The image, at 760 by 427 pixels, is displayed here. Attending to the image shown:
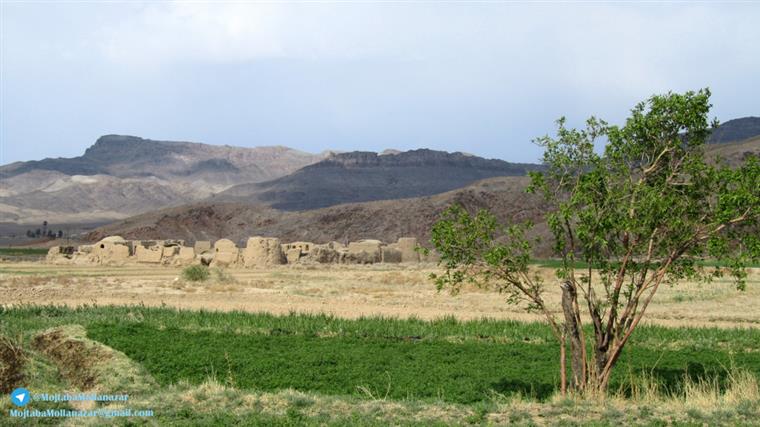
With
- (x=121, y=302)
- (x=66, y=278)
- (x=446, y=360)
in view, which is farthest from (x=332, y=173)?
(x=446, y=360)

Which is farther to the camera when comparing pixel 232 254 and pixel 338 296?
pixel 232 254

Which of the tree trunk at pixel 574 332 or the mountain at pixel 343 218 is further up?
the mountain at pixel 343 218

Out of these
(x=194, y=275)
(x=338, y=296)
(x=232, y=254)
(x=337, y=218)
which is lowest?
(x=338, y=296)

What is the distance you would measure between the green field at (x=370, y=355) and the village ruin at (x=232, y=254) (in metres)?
32.9

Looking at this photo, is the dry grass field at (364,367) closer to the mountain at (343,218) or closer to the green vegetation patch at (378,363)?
the green vegetation patch at (378,363)

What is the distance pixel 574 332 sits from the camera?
43.7 feet

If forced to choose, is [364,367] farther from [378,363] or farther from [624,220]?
[624,220]

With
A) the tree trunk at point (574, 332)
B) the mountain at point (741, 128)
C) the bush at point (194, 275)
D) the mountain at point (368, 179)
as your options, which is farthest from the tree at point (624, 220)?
the mountain at point (741, 128)

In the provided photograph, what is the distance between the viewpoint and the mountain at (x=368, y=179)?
15850 cm

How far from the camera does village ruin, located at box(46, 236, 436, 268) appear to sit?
57.4m

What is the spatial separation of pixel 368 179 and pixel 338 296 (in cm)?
14062

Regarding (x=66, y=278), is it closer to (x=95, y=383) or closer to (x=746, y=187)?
(x=95, y=383)

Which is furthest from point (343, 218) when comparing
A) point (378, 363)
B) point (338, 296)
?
point (378, 363)

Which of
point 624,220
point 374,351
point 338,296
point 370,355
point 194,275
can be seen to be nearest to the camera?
point 624,220
